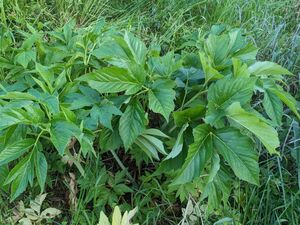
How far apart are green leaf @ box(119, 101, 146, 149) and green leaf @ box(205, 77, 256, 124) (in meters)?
0.24

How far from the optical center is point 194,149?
1.64m

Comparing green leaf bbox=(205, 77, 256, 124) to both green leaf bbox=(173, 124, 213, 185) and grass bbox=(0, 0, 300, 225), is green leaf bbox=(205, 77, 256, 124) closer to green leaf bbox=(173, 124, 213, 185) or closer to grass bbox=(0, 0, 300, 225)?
green leaf bbox=(173, 124, 213, 185)

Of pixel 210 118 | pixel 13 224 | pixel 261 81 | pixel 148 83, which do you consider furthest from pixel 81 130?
pixel 261 81

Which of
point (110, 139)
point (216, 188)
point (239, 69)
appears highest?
point (239, 69)

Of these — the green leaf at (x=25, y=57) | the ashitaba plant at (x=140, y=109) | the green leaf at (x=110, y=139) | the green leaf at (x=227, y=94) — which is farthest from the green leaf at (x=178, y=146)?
the green leaf at (x=25, y=57)

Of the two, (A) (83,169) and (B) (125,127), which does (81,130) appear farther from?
(A) (83,169)

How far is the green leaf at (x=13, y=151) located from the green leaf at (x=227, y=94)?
1.99 feet

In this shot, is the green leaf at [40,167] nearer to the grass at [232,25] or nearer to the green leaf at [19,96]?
the green leaf at [19,96]

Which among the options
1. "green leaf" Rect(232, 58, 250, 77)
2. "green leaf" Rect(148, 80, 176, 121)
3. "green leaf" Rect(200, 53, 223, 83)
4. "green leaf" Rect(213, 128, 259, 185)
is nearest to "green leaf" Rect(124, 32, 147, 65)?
"green leaf" Rect(148, 80, 176, 121)

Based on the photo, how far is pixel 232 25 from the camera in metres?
2.90

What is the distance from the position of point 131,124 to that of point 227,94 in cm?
35

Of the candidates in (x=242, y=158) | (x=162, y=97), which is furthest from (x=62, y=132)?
(x=242, y=158)

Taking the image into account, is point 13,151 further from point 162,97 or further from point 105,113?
point 162,97

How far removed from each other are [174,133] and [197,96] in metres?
0.17
